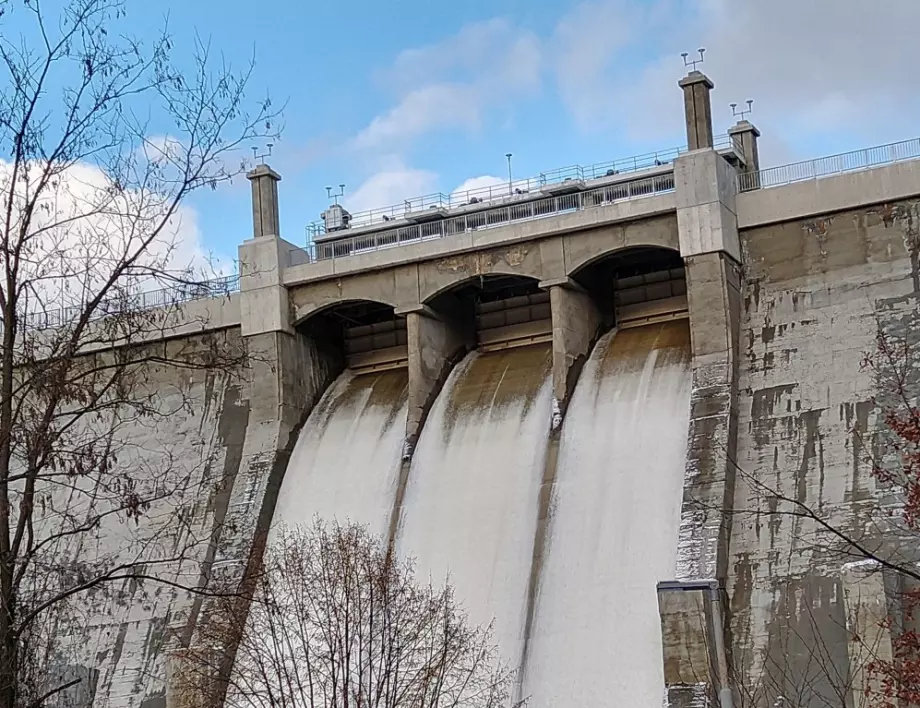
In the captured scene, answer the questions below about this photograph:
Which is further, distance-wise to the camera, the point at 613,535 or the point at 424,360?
the point at 424,360

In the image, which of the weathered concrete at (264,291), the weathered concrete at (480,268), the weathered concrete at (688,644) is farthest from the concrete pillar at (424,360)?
the weathered concrete at (688,644)

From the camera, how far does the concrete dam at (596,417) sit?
85.4 ft

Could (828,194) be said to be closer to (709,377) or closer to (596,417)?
(709,377)

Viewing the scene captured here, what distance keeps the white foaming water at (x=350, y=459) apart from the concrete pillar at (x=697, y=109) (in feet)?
30.3

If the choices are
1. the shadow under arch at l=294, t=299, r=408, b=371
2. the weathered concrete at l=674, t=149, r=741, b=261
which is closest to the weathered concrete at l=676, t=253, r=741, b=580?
the weathered concrete at l=674, t=149, r=741, b=261

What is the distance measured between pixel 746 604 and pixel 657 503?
3.06 metres

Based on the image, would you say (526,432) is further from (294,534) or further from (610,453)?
(294,534)

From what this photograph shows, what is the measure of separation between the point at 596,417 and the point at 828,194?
667 cm

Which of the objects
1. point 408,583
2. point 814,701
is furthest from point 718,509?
point 408,583

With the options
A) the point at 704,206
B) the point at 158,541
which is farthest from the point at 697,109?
the point at 158,541

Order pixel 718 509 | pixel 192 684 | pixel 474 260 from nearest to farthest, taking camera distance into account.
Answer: pixel 718 509 → pixel 192 684 → pixel 474 260

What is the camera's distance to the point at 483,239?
3309 centimetres

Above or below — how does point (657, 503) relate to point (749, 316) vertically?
below

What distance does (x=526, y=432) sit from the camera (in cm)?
3127
